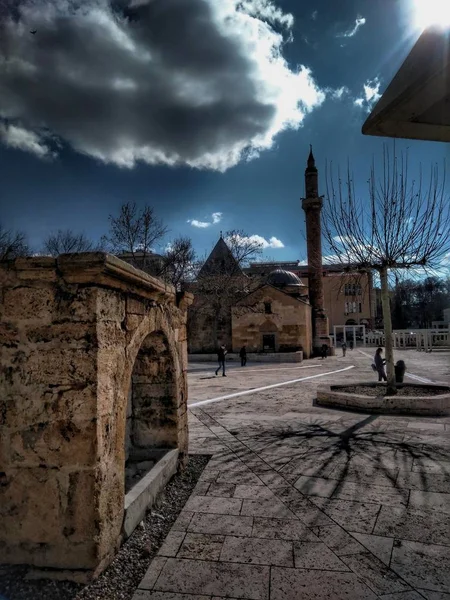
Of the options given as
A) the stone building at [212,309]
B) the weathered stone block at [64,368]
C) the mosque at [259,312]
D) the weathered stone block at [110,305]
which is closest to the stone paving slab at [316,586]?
the weathered stone block at [64,368]

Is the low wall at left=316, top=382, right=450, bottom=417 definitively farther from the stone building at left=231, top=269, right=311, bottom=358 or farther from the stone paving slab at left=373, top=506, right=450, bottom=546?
the stone building at left=231, top=269, right=311, bottom=358

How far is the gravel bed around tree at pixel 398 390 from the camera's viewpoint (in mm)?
8547

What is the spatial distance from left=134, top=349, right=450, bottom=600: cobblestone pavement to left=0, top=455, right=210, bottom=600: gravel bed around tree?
0.33 ft

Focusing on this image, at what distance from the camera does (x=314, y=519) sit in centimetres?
340

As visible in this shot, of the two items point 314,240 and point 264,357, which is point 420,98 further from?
point 314,240

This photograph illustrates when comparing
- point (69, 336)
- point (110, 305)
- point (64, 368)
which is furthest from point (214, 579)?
point (110, 305)

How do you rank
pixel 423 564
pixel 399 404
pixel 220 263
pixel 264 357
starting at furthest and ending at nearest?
pixel 220 263, pixel 264 357, pixel 399 404, pixel 423 564

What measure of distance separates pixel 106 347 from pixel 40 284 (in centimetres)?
61

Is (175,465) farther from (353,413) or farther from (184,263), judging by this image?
(184,263)

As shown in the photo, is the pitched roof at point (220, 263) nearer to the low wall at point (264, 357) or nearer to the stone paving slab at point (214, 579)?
the low wall at point (264, 357)

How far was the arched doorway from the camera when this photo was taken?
14.7 feet

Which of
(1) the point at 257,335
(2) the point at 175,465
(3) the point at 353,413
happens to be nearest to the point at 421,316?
(1) the point at 257,335

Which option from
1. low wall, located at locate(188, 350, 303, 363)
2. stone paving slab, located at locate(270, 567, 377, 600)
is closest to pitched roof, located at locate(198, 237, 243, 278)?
low wall, located at locate(188, 350, 303, 363)

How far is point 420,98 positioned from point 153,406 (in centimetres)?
405
